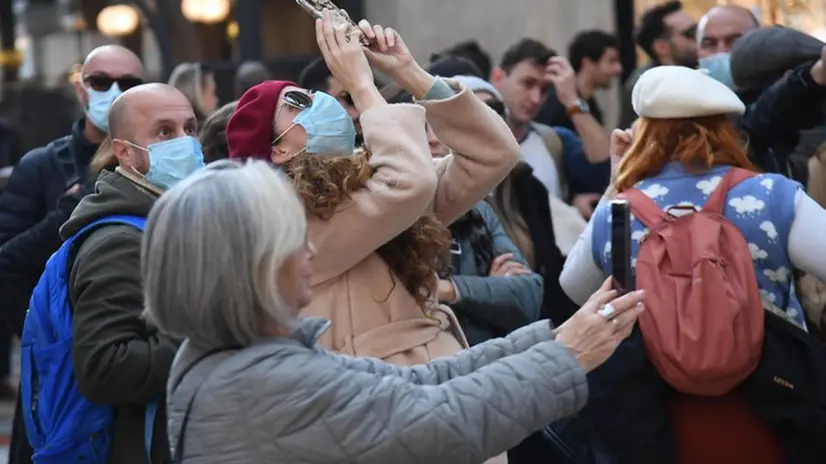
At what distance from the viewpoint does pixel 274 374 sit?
9.41ft

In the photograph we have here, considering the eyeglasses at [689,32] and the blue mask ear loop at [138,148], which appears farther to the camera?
the eyeglasses at [689,32]

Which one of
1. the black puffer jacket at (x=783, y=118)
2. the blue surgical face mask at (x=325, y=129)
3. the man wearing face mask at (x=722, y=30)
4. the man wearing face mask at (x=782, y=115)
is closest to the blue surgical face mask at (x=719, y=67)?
the man wearing face mask at (x=722, y=30)

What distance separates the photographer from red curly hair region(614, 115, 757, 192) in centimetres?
458

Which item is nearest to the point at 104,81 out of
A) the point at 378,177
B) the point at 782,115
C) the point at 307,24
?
the point at 782,115

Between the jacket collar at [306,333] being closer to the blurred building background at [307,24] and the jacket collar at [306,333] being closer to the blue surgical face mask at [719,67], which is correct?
the blue surgical face mask at [719,67]

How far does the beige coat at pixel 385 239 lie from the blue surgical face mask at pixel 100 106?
259 centimetres

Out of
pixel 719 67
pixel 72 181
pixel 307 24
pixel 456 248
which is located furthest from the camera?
pixel 307 24

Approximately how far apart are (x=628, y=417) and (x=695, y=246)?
Answer: 529 millimetres

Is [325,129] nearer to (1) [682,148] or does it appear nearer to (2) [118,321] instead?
(2) [118,321]

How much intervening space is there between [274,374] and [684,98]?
2.09m

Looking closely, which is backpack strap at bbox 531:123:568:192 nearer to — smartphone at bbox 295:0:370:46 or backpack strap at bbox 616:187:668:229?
backpack strap at bbox 616:187:668:229

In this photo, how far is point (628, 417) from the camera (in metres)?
4.53

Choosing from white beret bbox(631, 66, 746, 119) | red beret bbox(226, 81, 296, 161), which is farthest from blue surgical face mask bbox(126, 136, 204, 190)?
white beret bbox(631, 66, 746, 119)

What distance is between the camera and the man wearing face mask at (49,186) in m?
5.94
